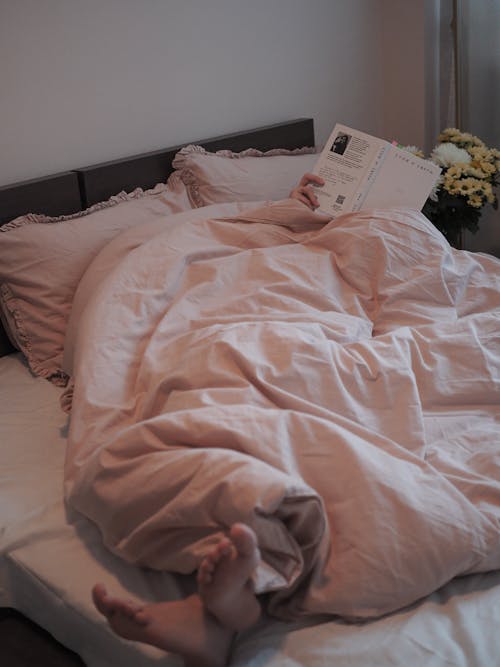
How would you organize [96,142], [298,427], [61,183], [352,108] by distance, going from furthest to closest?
1. [352,108]
2. [96,142]
3. [61,183]
4. [298,427]

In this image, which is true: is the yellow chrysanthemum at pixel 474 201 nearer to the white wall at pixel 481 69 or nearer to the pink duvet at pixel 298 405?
the pink duvet at pixel 298 405

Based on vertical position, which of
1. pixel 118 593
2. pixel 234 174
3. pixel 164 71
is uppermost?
pixel 164 71

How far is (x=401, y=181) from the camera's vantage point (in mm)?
2059

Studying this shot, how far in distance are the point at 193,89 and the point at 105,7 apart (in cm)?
39

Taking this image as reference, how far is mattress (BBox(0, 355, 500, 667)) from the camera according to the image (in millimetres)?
1015

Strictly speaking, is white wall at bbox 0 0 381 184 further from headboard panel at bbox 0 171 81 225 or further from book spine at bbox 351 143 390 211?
book spine at bbox 351 143 390 211

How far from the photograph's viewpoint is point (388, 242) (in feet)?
5.99

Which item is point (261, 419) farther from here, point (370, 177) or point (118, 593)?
point (370, 177)

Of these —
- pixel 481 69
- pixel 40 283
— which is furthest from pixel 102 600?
pixel 481 69

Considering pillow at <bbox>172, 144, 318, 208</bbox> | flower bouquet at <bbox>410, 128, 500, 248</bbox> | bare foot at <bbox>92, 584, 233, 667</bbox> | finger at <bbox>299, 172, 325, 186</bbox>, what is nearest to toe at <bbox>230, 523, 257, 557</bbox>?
bare foot at <bbox>92, 584, 233, 667</bbox>

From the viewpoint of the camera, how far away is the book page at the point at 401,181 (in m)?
2.05

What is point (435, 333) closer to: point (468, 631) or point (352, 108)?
point (468, 631)

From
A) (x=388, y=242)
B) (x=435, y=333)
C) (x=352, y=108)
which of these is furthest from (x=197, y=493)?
(x=352, y=108)

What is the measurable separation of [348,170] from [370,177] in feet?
0.21
